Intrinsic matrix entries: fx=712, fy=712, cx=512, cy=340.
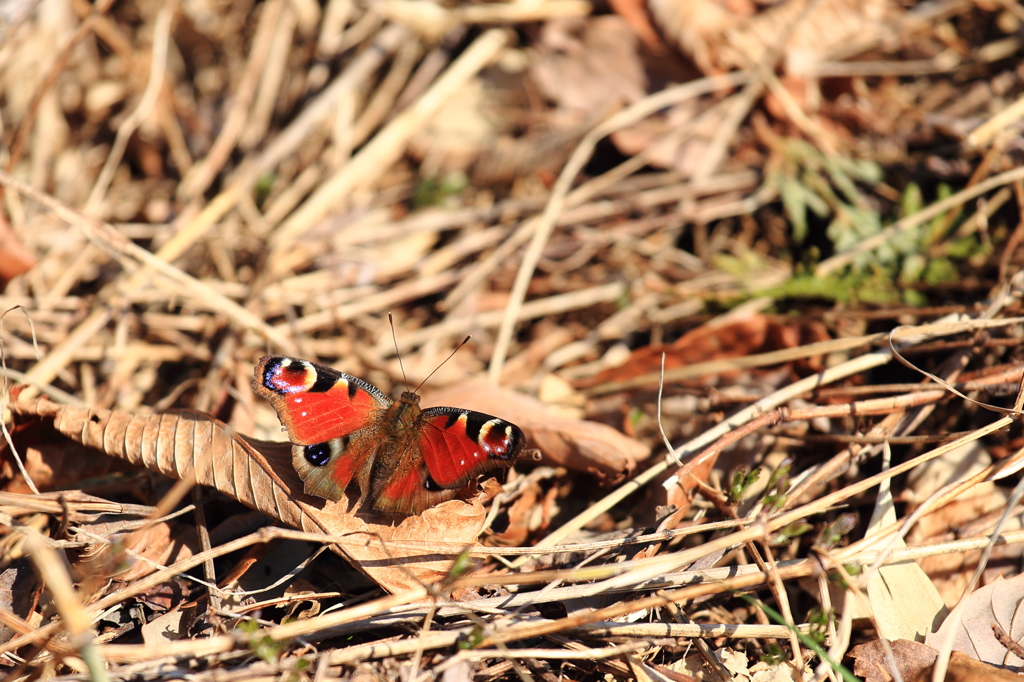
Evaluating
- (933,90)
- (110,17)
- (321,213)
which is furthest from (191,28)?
(933,90)

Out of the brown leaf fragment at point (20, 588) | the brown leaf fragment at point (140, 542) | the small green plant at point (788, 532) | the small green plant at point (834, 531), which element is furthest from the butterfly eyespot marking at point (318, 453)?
the small green plant at point (834, 531)

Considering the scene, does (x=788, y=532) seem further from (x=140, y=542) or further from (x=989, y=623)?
(x=140, y=542)

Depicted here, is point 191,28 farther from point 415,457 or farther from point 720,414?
point 720,414

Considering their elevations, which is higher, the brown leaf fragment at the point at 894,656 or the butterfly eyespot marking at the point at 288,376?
the butterfly eyespot marking at the point at 288,376

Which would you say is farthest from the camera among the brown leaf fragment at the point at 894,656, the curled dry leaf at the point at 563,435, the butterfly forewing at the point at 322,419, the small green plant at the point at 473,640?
the curled dry leaf at the point at 563,435

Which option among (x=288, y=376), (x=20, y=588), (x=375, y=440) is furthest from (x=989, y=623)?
(x=20, y=588)

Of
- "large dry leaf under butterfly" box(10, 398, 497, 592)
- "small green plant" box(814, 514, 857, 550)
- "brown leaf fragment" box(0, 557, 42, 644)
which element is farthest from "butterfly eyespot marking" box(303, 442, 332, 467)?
"small green plant" box(814, 514, 857, 550)

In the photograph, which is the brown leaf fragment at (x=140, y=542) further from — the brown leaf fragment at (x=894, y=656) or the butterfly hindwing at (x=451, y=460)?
the brown leaf fragment at (x=894, y=656)
